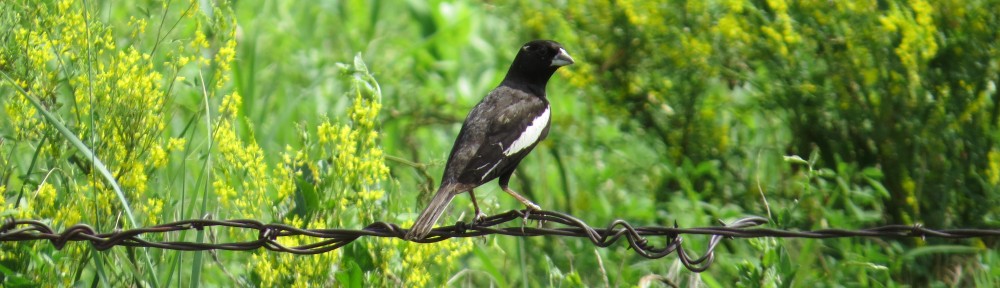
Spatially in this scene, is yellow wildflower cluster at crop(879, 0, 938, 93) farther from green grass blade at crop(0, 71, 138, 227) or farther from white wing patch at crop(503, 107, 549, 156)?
green grass blade at crop(0, 71, 138, 227)

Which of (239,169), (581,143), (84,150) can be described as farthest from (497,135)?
(581,143)

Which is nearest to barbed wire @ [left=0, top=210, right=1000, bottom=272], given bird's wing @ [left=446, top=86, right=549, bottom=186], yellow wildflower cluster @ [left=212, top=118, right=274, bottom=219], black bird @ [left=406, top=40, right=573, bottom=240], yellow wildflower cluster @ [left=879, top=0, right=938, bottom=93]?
black bird @ [left=406, top=40, right=573, bottom=240]

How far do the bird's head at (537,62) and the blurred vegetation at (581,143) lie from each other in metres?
0.54

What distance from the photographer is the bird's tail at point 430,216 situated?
147 inches

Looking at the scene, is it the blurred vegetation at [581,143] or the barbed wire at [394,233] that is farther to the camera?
the blurred vegetation at [581,143]

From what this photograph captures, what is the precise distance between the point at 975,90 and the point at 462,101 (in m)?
3.18

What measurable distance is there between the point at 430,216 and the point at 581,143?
2.87 metres

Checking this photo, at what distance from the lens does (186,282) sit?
536cm

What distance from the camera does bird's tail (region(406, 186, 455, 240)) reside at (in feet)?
12.3

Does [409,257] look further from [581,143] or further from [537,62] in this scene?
[581,143]

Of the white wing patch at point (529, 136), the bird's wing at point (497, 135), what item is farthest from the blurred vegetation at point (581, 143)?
the white wing patch at point (529, 136)

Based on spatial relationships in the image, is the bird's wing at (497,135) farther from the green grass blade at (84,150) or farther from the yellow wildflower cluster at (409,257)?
the green grass blade at (84,150)

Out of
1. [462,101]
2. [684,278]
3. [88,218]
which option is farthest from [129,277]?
[462,101]

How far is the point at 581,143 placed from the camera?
6.71 m
